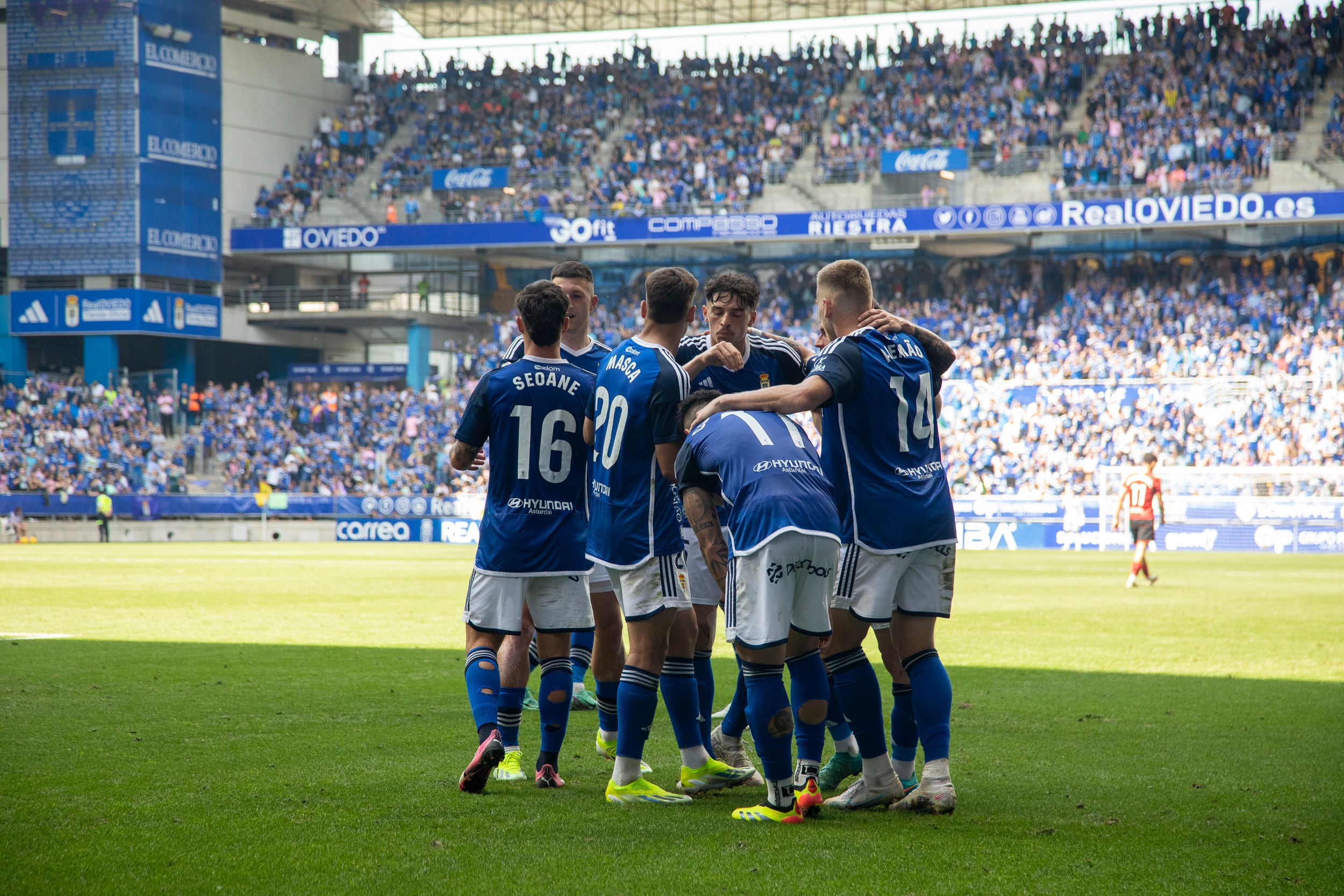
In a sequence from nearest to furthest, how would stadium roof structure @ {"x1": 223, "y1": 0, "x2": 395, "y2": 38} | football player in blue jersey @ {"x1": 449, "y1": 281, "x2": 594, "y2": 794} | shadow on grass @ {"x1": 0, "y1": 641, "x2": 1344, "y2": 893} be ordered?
shadow on grass @ {"x1": 0, "y1": 641, "x2": 1344, "y2": 893} < football player in blue jersey @ {"x1": 449, "y1": 281, "x2": 594, "y2": 794} < stadium roof structure @ {"x1": 223, "y1": 0, "x2": 395, "y2": 38}

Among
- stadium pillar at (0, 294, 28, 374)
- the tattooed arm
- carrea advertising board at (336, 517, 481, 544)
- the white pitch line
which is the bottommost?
carrea advertising board at (336, 517, 481, 544)

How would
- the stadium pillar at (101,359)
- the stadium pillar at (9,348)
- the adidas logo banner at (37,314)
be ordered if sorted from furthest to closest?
1. the stadium pillar at (9,348)
2. the adidas logo banner at (37,314)
3. the stadium pillar at (101,359)

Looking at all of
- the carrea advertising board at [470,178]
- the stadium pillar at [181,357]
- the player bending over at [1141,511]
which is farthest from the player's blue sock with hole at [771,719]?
the stadium pillar at [181,357]

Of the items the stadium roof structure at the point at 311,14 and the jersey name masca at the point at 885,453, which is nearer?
the jersey name masca at the point at 885,453

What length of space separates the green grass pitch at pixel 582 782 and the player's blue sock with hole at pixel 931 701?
30cm

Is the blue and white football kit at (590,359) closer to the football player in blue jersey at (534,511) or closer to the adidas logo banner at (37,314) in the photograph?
the football player in blue jersey at (534,511)

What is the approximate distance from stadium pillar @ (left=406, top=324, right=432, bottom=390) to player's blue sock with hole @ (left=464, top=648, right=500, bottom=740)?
135ft

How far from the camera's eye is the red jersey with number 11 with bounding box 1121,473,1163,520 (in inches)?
778

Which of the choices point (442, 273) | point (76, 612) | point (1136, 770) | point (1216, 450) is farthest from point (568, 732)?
point (442, 273)

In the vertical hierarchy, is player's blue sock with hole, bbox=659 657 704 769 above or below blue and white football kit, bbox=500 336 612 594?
below

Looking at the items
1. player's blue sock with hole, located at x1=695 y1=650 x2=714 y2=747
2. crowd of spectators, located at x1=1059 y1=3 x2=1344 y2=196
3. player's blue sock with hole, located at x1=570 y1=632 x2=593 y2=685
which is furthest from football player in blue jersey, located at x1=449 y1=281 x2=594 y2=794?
crowd of spectators, located at x1=1059 y1=3 x2=1344 y2=196

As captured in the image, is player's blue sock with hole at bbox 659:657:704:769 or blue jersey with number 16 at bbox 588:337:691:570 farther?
player's blue sock with hole at bbox 659:657:704:769

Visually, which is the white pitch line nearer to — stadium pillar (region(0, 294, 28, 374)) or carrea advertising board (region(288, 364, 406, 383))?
carrea advertising board (region(288, 364, 406, 383))

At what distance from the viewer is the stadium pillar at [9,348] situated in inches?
1786
